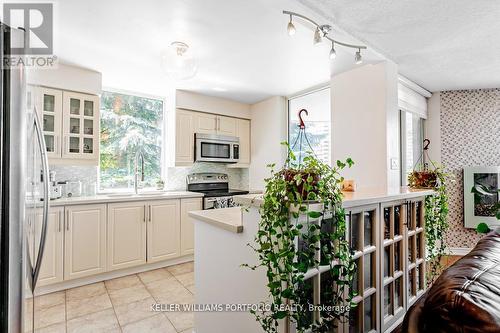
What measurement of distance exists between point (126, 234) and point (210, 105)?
2.23m

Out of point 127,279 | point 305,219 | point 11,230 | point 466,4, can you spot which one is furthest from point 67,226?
point 466,4

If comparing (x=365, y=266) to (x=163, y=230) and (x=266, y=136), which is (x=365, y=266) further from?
(x=266, y=136)

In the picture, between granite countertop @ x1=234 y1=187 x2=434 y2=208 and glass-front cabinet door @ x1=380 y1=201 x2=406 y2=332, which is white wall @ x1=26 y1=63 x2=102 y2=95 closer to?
granite countertop @ x1=234 y1=187 x2=434 y2=208

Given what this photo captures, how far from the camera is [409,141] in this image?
148 inches

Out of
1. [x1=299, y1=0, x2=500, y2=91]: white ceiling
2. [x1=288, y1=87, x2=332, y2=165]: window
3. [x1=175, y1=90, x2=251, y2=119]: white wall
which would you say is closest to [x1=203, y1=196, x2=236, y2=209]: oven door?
[x1=288, y1=87, x2=332, y2=165]: window

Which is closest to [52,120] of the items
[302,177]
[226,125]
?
[226,125]

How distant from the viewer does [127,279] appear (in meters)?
2.97

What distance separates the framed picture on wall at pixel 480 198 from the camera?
363cm

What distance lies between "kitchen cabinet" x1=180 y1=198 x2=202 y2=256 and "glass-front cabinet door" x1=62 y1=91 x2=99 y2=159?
1.27m

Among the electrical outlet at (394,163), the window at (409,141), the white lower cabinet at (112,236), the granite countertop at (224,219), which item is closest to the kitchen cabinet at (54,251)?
the white lower cabinet at (112,236)

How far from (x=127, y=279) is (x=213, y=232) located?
A: 6.70ft

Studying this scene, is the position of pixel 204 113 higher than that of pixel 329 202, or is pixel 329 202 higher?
pixel 204 113

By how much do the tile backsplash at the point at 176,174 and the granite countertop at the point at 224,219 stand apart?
2323 mm

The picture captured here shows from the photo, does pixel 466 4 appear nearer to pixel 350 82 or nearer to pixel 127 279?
pixel 350 82
